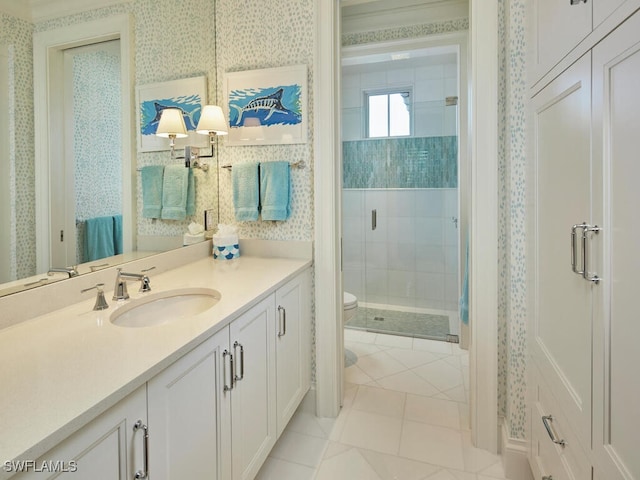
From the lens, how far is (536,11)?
1.35 meters

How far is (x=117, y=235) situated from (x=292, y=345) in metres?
0.93

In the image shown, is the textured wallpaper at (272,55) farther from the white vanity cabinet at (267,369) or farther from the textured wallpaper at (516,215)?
the textured wallpaper at (516,215)

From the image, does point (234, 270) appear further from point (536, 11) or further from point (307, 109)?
point (536, 11)

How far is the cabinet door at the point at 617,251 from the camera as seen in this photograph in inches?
27.8

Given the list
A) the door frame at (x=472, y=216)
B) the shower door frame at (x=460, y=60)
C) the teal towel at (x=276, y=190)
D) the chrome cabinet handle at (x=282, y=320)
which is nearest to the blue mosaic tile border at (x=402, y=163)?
the shower door frame at (x=460, y=60)

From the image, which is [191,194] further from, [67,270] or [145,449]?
[145,449]

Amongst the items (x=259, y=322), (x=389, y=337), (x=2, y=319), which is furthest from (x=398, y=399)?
(x=2, y=319)

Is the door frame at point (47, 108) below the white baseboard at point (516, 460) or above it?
above

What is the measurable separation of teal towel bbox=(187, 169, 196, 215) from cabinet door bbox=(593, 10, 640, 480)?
1804 millimetres

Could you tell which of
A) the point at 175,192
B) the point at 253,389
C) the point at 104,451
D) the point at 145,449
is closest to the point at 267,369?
the point at 253,389

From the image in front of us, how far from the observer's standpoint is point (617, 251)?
773mm

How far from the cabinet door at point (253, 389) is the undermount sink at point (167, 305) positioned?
7.8 inches

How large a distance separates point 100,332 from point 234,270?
789 millimetres

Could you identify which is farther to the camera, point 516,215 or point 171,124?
point 171,124
